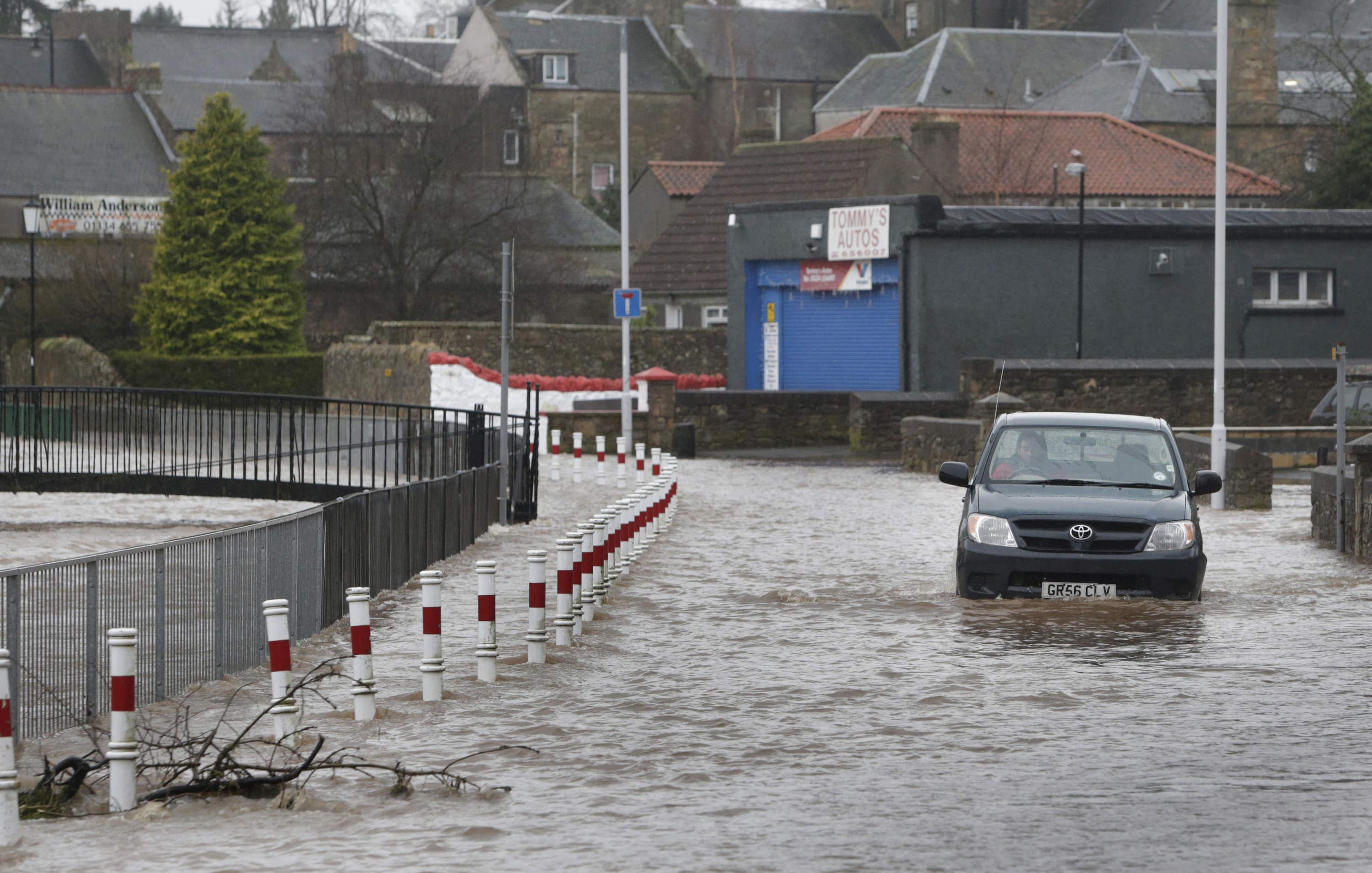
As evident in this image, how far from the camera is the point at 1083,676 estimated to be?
1177 cm

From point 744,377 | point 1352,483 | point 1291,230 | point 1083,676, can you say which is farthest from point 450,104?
point 1083,676

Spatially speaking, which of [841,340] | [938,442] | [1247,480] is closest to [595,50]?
[841,340]

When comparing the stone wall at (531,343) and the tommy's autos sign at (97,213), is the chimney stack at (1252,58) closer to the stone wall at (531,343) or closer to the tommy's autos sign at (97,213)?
the stone wall at (531,343)

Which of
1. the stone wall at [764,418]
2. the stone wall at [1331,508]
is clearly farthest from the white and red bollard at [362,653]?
the stone wall at [764,418]

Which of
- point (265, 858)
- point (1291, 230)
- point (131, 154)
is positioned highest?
point (131, 154)

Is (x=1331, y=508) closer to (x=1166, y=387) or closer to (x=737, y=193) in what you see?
(x=1166, y=387)

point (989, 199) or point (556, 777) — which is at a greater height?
point (989, 199)

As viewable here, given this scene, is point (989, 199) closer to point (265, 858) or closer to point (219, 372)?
point (219, 372)

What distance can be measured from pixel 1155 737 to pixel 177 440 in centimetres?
2041

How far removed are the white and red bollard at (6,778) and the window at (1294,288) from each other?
36.2 m

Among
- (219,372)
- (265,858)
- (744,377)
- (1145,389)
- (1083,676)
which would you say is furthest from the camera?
(219,372)

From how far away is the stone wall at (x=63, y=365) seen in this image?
4978 centimetres

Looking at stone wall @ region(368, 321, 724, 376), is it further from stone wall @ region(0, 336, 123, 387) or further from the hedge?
stone wall @ region(0, 336, 123, 387)

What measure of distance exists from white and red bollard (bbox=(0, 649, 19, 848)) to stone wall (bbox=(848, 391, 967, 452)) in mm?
30721
